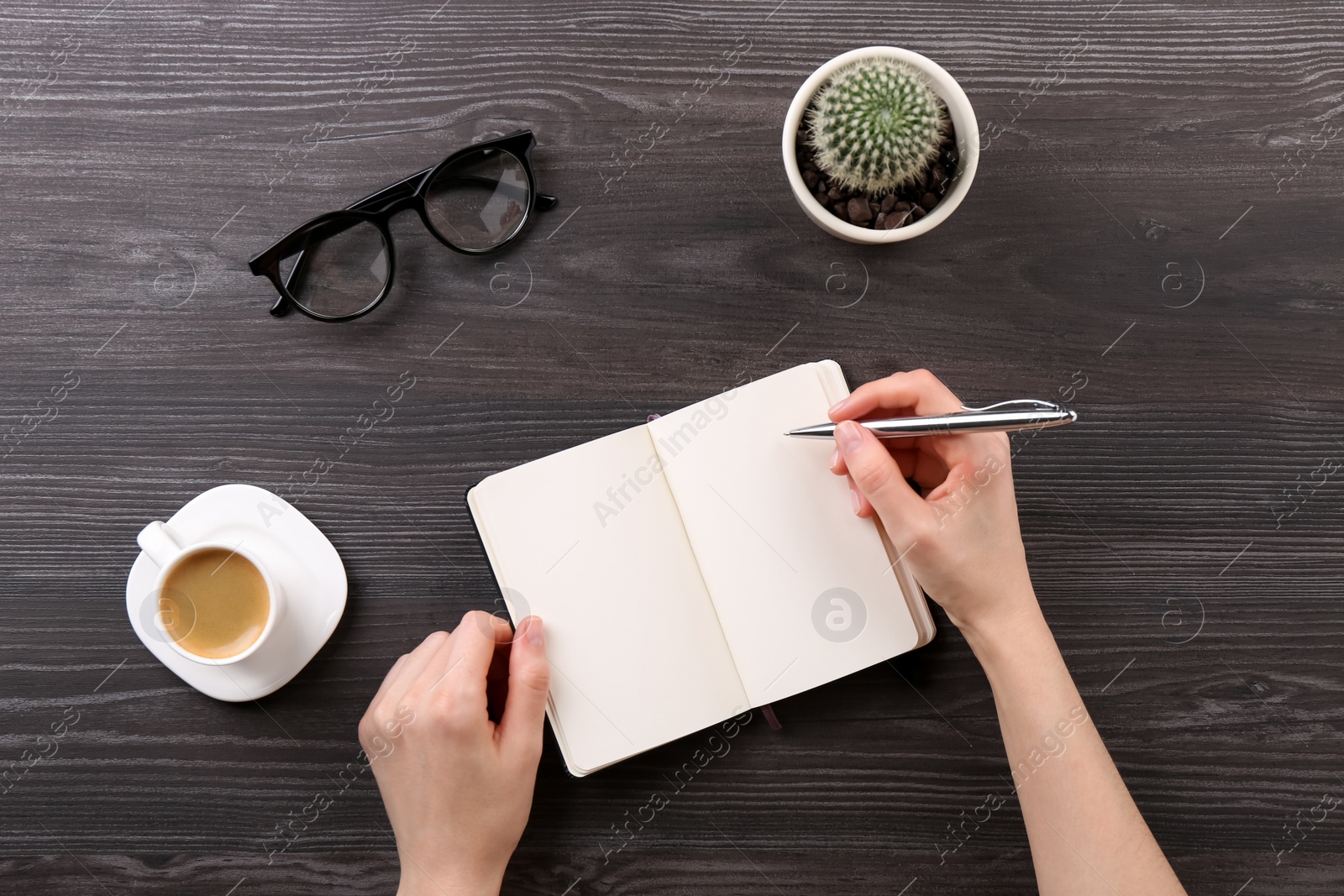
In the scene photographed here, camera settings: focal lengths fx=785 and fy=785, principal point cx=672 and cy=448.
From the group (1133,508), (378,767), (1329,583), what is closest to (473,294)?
(378,767)

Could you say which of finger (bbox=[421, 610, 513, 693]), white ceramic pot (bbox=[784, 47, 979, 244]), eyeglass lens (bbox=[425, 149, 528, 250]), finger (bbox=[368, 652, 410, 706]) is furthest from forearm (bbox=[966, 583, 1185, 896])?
eyeglass lens (bbox=[425, 149, 528, 250])

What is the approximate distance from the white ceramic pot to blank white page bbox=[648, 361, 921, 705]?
0.22 m

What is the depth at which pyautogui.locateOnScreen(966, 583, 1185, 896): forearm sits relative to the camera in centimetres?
95

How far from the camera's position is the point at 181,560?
1.04 metres

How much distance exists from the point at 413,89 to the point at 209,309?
45 cm

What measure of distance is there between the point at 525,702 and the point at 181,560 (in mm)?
495

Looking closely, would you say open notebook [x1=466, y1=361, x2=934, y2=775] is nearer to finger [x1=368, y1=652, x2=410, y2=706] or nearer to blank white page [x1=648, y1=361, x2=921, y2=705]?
blank white page [x1=648, y1=361, x2=921, y2=705]

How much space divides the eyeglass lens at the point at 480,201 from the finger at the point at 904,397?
55cm

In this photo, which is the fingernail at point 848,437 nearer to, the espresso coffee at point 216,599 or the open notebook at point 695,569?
the open notebook at point 695,569

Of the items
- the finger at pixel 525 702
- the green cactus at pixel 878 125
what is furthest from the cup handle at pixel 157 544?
the green cactus at pixel 878 125

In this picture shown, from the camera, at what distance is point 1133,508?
118 centimetres

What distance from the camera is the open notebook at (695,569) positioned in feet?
3.54

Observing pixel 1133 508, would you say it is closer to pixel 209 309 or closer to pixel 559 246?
pixel 559 246

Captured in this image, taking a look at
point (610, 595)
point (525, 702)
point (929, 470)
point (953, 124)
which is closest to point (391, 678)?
point (525, 702)
